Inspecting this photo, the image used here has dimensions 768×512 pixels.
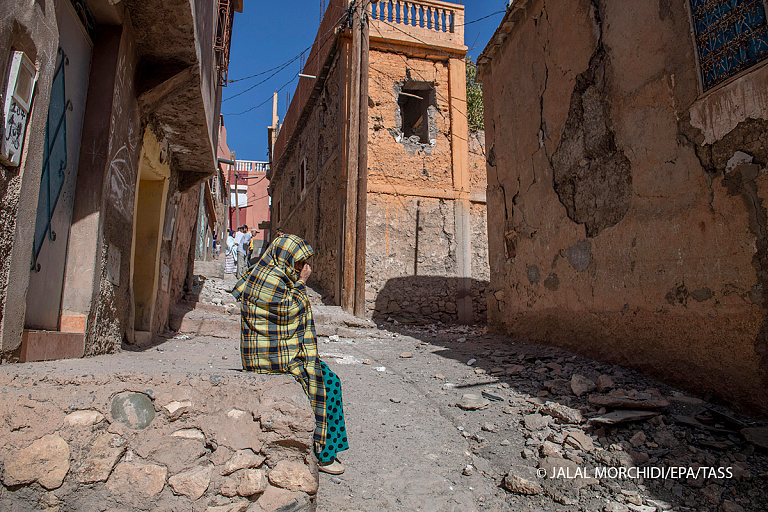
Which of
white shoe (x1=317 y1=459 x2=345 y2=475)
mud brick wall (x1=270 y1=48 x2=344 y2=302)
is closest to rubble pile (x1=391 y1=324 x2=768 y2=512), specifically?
white shoe (x1=317 y1=459 x2=345 y2=475)

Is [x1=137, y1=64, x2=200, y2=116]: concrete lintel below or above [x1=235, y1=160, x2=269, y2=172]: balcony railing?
below

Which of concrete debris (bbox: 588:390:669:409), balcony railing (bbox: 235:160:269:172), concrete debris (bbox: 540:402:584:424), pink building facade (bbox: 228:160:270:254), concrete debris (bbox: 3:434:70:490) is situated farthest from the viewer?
balcony railing (bbox: 235:160:269:172)

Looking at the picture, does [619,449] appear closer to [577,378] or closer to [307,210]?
[577,378]

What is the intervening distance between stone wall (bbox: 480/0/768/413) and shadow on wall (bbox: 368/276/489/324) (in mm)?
3566

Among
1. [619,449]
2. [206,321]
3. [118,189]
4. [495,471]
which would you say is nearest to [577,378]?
[619,449]

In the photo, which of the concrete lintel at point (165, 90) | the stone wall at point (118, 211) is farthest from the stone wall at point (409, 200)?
the stone wall at point (118, 211)

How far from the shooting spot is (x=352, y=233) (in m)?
8.89

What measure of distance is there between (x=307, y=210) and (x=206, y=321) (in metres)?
6.92

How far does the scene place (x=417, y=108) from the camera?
11.8 metres

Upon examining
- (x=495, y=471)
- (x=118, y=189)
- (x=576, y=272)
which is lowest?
(x=495, y=471)

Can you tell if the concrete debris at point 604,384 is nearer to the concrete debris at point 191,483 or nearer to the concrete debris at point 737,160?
the concrete debris at point 737,160

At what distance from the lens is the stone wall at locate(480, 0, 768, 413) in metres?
2.90

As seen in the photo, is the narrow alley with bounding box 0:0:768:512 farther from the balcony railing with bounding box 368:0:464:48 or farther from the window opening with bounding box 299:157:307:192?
the window opening with bounding box 299:157:307:192

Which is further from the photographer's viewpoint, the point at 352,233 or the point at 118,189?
the point at 352,233
